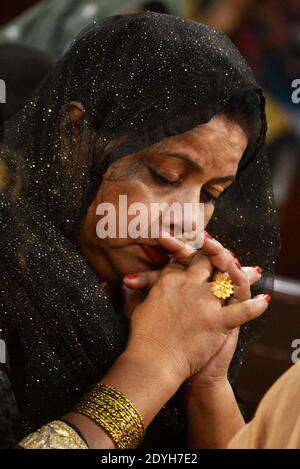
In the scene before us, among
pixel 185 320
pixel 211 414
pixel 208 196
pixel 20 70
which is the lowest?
pixel 211 414

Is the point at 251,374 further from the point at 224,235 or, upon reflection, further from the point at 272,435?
the point at 272,435

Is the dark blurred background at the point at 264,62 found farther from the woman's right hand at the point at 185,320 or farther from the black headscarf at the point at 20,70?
the woman's right hand at the point at 185,320

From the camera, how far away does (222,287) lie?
1.25 meters

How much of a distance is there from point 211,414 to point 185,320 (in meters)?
0.16

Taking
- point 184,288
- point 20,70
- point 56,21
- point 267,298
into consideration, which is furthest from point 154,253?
point 56,21

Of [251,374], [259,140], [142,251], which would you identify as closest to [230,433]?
[142,251]

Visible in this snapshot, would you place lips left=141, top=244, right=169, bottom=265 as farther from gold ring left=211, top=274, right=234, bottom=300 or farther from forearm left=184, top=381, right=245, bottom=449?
forearm left=184, top=381, right=245, bottom=449

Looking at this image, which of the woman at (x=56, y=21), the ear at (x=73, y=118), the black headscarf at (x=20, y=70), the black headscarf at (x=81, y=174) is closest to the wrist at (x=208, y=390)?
the black headscarf at (x=81, y=174)

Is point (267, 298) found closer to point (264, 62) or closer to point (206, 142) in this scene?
point (206, 142)

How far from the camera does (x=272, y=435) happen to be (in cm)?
91

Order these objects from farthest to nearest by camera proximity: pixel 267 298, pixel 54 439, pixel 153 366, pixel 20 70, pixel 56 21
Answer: pixel 56 21, pixel 20 70, pixel 267 298, pixel 153 366, pixel 54 439

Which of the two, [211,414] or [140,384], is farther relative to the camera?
[211,414]

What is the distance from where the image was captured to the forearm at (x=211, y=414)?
1.27m

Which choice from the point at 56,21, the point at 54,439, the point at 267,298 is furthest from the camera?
the point at 56,21
